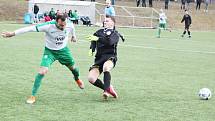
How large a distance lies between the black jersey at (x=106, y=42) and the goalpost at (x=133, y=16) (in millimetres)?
38602

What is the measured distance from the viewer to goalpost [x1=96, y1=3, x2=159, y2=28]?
49.7m

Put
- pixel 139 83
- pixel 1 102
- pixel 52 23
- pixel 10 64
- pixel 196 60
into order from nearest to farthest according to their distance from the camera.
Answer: pixel 1 102
pixel 52 23
pixel 139 83
pixel 10 64
pixel 196 60

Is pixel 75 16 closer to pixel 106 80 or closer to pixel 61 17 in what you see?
pixel 106 80

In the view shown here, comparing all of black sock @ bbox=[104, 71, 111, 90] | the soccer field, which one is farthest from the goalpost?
black sock @ bbox=[104, 71, 111, 90]

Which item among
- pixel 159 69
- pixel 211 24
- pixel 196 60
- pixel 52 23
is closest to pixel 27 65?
pixel 159 69

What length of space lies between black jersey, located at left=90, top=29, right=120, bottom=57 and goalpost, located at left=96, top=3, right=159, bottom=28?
38602 mm

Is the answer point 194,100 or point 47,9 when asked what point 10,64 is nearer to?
point 194,100

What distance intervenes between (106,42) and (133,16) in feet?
134

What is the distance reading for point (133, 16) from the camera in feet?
165

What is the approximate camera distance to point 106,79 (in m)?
9.56

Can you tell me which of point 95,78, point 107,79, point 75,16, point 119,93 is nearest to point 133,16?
point 75,16

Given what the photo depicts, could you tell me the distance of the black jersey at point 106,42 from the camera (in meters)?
9.84

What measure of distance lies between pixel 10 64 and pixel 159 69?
4.33 metres

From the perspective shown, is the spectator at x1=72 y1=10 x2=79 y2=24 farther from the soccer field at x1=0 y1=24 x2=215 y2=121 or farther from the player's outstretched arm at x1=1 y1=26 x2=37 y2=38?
the player's outstretched arm at x1=1 y1=26 x2=37 y2=38
